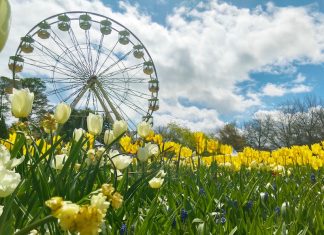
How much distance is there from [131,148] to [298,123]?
4043cm

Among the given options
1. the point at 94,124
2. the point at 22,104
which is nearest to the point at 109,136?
the point at 94,124

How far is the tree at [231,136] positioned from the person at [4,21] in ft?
144

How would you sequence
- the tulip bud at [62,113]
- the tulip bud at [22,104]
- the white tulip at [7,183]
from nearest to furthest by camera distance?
the white tulip at [7,183]
the tulip bud at [22,104]
the tulip bud at [62,113]

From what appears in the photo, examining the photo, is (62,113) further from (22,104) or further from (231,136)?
(231,136)

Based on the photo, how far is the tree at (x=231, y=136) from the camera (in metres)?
43.9

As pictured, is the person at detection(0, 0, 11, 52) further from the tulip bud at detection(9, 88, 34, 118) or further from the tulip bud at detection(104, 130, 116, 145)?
the tulip bud at detection(104, 130, 116, 145)

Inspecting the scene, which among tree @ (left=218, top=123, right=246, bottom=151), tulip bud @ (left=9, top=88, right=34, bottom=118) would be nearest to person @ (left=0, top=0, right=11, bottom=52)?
tulip bud @ (left=9, top=88, right=34, bottom=118)

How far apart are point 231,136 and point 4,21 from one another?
45.2m

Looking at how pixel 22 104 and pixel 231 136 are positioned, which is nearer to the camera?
pixel 22 104

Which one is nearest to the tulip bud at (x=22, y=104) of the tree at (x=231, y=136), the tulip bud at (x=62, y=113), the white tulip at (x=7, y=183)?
the tulip bud at (x=62, y=113)

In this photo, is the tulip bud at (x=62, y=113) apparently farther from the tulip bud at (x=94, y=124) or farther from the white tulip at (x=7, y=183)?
the white tulip at (x=7, y=183)

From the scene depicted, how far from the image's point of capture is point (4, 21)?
0.39m

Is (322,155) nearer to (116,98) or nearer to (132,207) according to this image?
(132,207)

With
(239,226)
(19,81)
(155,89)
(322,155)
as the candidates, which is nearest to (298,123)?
(155,89)
